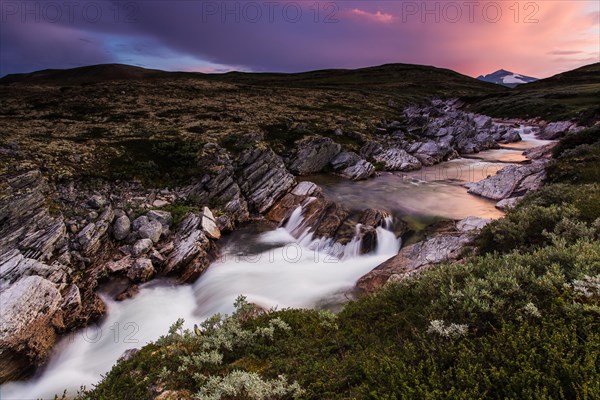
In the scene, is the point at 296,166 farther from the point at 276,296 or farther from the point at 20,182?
the point at 20,182

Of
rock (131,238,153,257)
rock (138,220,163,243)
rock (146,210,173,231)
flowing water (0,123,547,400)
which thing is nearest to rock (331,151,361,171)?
flowing water (0,123,547,400)

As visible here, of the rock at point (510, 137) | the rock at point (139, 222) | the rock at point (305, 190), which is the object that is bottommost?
the rock at point (139, 222)

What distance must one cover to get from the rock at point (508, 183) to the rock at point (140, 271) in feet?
81.3

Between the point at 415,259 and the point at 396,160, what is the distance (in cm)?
2452

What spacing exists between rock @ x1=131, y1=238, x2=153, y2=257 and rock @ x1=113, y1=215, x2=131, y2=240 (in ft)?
3.64

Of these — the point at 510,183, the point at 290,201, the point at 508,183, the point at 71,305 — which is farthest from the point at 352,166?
the point at 71,305

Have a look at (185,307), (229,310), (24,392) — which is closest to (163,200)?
(185,307)

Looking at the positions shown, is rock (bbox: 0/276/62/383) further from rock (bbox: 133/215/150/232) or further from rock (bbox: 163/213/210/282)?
rock (bbox: 133/215/150/232)

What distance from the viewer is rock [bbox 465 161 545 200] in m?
24.8

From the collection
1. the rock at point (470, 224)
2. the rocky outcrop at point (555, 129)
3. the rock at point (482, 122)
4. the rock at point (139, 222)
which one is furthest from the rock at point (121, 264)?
the rocky outcrop at point (555, 129)

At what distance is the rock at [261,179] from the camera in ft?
84.3

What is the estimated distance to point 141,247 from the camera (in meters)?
17.9

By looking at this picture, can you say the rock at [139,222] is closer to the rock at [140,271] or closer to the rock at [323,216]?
the rock at [140,271]

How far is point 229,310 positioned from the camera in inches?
595
